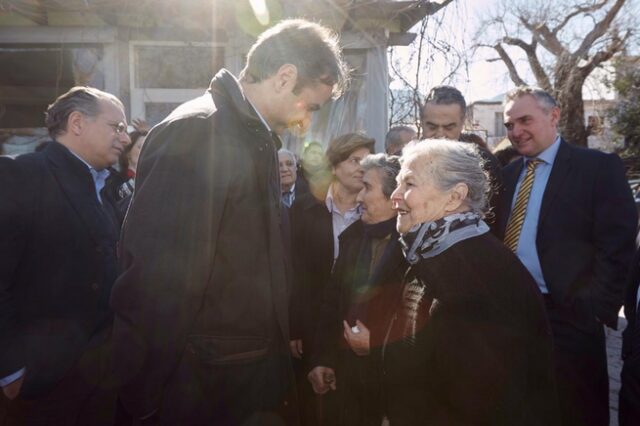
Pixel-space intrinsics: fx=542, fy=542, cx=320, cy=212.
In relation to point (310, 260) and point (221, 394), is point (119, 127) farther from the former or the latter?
point (221, 394)

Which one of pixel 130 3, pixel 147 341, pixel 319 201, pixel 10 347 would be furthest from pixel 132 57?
pixel 147 341

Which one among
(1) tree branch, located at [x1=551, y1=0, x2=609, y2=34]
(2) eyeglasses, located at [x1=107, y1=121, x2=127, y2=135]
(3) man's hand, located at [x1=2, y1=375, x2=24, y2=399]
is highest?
(1) tree branch, located at [x1=551, y1=0, x2=609, y2=34]

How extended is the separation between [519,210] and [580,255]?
414 mm

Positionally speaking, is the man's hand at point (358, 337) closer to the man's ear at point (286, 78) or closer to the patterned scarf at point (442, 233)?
the patterned scarf at point (442, 233)

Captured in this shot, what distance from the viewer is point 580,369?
9.82ft

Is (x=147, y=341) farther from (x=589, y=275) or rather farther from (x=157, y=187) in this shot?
(x=589, y=275)

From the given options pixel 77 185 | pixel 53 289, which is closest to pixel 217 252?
pixel 53 289

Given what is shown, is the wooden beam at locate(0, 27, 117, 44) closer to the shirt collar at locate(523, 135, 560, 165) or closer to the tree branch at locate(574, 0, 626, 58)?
the shirt collar at locate(523, 135, 560, 165)

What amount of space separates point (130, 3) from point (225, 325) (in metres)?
4.12

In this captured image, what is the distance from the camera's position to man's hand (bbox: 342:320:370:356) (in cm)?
272

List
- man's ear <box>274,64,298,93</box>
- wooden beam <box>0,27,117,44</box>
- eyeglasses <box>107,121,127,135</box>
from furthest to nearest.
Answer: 1. wooden beam <box>0,27,117,44</box>
2. eyeglasses <box>107,121,127,135</box>
3. man's ear <box>274,64,298,93</box>

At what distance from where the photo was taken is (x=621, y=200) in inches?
118

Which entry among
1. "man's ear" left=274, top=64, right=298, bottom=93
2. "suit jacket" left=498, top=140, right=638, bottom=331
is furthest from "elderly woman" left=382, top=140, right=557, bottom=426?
"suit jacket" left=498, top=140, right=638, bottom=331

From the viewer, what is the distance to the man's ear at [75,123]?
276cm
